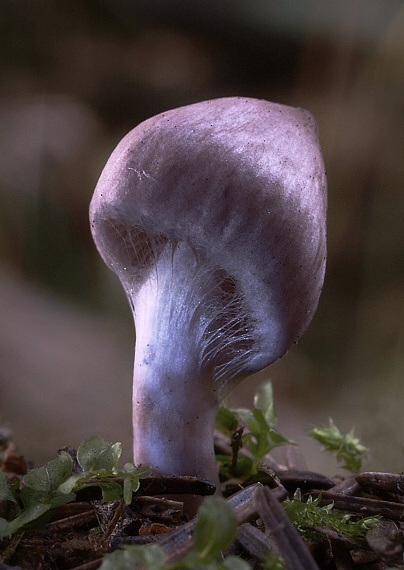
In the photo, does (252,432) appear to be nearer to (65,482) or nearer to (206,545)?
(65,482)

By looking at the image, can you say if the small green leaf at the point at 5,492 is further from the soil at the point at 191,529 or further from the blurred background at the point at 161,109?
the blurred background at the point at 161,109

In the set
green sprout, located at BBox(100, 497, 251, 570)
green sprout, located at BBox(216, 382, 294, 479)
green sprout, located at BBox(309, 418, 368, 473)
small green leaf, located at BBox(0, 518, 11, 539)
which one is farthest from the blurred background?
green sprout, located at BBox(100, 497, 251, 570)

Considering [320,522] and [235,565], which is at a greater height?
[235,565]

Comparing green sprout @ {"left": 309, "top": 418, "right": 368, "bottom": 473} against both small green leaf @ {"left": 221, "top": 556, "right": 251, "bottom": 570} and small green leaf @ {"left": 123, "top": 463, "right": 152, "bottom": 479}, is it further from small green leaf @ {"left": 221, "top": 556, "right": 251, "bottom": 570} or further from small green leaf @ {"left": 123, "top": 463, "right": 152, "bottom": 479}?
small green leaf @ {"left": 221, "top": 556, "right": 251, "bottom": 570}

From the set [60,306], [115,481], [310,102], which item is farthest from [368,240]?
[115,481]

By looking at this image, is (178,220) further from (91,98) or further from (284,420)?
(91,98)

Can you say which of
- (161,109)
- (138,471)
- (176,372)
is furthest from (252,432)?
(161,109)
